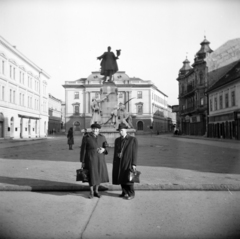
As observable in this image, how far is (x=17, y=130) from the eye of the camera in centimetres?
3925

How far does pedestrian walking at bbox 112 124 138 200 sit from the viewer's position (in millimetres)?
5738

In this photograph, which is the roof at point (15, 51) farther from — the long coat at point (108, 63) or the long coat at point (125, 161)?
the long coat at point (125, 161)

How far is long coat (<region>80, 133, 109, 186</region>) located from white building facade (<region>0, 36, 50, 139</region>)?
29519 mm

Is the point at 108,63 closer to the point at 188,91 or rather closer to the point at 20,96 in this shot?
the point at 20,96

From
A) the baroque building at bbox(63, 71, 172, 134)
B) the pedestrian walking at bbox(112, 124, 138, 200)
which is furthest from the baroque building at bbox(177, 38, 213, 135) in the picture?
the pedestrian walking at bbox(112, 124, 138, 200)

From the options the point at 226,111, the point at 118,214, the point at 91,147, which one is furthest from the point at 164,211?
the point at 226,111

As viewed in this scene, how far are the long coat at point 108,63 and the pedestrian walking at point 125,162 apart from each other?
16.6m

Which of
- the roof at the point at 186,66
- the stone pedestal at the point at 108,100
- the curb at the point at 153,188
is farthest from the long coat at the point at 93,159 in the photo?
the roof at the point at 186,66

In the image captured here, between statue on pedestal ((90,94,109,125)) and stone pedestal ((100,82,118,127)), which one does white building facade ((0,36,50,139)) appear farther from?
statue on pedestal ((90,94,109,125))

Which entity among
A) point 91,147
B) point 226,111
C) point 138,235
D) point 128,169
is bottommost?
point 138,235

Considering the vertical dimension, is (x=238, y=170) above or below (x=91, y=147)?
below

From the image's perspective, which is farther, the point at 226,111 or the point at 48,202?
the point at 226,111

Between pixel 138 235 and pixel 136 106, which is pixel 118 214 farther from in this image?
pixel 136 106

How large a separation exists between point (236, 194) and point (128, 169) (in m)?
2.45
